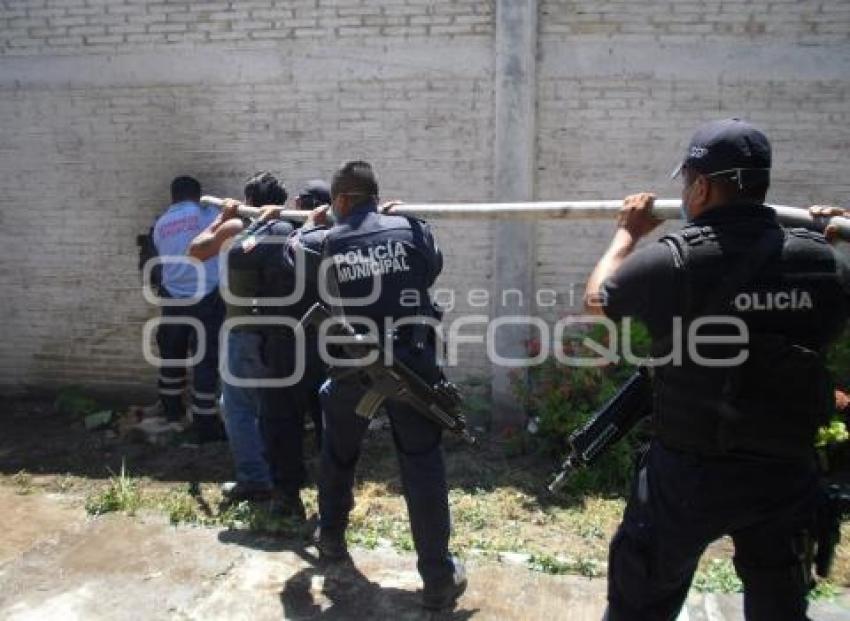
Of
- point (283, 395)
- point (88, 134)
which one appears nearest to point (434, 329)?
point (283, 395)

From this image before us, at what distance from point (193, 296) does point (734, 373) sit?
457cm

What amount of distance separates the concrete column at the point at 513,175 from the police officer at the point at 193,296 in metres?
2.13

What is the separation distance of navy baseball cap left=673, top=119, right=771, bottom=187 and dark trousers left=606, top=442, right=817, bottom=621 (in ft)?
2.78

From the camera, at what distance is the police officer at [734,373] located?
7.35ft

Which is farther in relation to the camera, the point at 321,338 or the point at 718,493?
the point at 321,338

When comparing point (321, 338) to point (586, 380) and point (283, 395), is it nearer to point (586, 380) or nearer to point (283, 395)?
point (283, 395)

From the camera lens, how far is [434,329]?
3680 millimetres

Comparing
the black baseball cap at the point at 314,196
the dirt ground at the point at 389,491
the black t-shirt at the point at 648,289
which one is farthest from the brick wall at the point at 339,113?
the black t-shirt at the point at 648,289

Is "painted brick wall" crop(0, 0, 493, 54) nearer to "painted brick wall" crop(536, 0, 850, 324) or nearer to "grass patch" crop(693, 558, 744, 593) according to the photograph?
"painted brick wall" crop(536, 0, 850, 324)

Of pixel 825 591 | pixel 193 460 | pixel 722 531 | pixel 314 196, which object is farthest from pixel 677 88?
pixel 193 460

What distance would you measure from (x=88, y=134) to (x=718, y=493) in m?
5.87

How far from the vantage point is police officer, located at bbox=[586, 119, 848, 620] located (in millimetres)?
2240

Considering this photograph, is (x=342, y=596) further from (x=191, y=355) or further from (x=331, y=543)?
(x=191, y=355)

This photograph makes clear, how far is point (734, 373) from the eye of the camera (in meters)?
2.27
